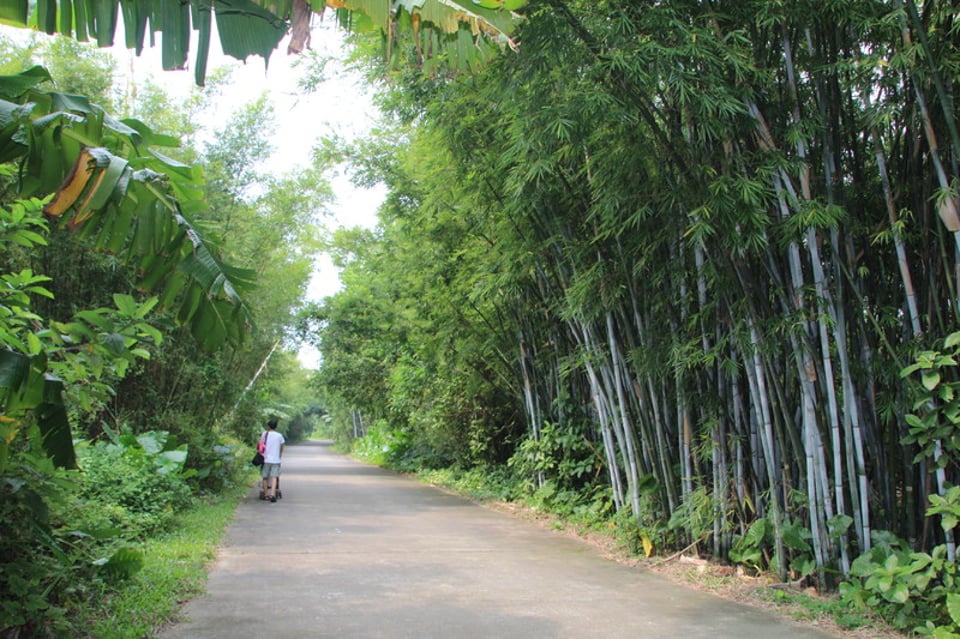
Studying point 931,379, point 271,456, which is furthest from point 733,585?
point 271,456

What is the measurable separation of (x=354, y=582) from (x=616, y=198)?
11.3 ft

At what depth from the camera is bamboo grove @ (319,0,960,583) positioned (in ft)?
14.8

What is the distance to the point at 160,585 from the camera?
5.07m

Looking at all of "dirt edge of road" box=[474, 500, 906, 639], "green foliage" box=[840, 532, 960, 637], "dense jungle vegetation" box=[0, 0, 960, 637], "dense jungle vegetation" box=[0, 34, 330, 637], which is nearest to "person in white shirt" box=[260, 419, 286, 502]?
"dense jungle vegetation" box=[0, 34, 330, 637]

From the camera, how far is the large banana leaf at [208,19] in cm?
333

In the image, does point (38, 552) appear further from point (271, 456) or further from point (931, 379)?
point (271, 456)

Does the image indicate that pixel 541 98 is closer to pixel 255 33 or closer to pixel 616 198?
pixel 616 198

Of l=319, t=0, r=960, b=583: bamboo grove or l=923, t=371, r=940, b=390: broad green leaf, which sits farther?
l=319, t=0, r=960, b=583: bamboo grove

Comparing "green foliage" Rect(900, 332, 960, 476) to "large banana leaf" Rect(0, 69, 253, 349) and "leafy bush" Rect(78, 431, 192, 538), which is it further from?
"leafy bush" Rect(78, 431, 192, 538)

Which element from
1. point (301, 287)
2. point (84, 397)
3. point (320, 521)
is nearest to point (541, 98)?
point (84, 397)

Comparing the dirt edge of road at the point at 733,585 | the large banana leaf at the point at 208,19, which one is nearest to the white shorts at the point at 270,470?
the dirt edge of road at the point at 733,585

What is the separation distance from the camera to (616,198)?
5.37 m

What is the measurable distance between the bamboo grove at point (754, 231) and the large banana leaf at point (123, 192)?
8.02 ft

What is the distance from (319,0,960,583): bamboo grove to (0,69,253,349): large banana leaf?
2.45 metres
